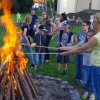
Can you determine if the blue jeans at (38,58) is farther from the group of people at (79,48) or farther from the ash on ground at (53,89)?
the ash on ground at (53,89)

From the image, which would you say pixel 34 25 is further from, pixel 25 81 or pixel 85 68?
pixel 25 81

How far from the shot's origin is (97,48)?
7.82 m

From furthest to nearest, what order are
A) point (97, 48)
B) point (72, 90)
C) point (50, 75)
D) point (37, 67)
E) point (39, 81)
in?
point (37, 67), point (50, 75), point (39, 81), point (72, 90), point (97, 48)

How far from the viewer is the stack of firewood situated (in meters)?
8.70

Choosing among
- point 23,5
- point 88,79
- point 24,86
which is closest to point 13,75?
point 24,86

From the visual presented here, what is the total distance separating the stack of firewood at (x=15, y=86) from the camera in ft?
28.6

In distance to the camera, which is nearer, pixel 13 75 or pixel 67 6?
pixel 13 75

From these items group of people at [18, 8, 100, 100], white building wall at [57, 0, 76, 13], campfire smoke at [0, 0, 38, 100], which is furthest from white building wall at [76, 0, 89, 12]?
campfire smoke at [0, 0, 38, 100]

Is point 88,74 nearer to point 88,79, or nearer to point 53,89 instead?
point 88,79

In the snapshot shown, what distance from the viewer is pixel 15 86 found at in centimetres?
898

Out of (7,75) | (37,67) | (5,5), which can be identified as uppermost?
(5,5)

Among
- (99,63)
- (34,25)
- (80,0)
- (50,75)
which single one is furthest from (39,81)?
(80,0)

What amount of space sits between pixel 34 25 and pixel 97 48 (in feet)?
28.2

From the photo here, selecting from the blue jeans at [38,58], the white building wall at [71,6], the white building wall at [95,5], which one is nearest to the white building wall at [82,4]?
the white building wall at [71,6]
